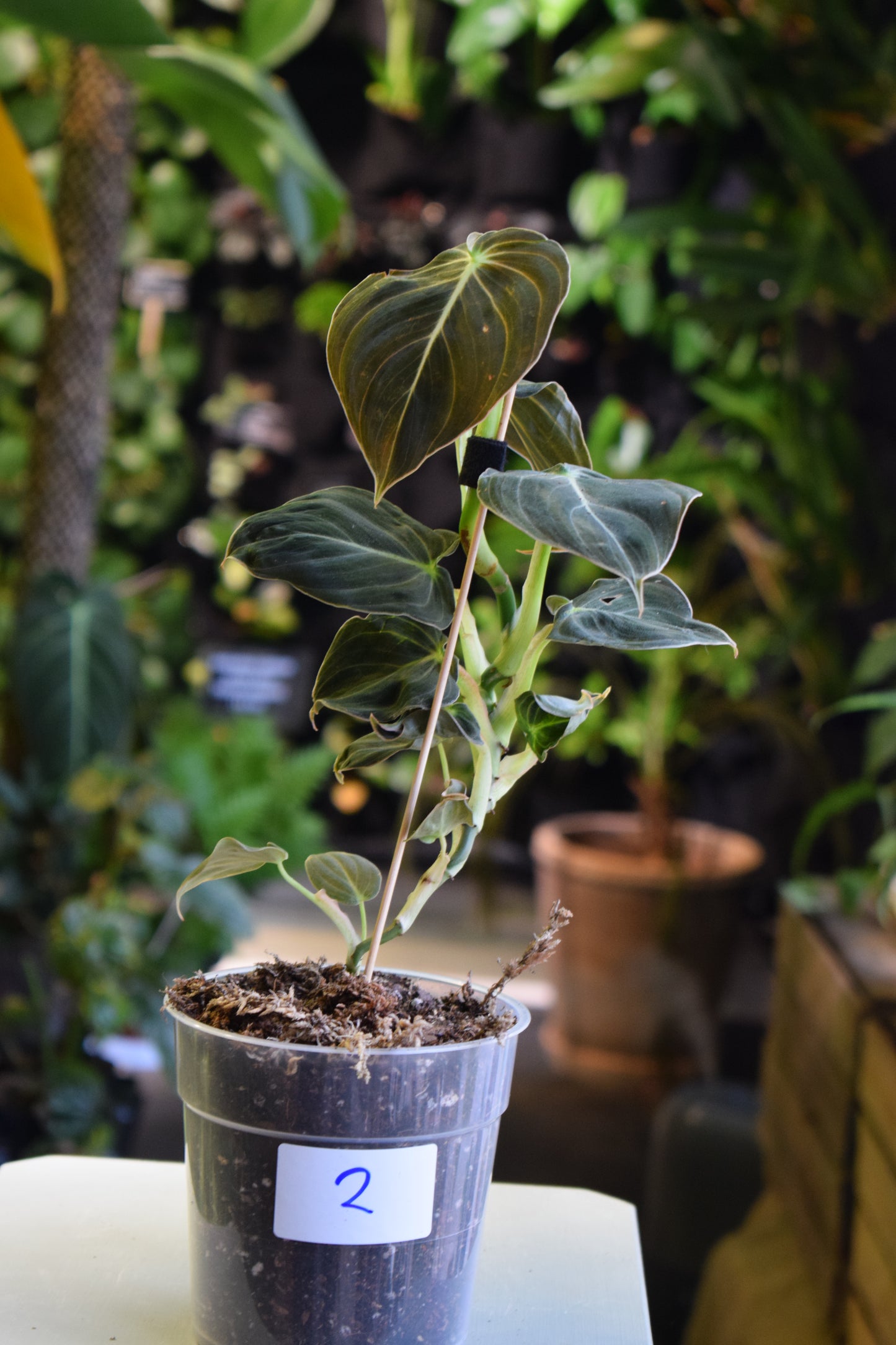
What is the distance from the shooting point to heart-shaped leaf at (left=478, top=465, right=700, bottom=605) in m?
0.47

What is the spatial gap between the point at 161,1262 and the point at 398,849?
0.92ft

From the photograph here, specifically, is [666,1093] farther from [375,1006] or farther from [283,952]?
[375,1006]

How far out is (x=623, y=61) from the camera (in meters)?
1.95

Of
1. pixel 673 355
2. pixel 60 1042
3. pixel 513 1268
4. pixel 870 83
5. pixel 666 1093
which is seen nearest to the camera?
pixel 513 1268

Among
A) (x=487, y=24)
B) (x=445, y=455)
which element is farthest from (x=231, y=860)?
(x=445, y=455)

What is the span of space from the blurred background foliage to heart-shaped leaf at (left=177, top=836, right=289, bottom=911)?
0.41m

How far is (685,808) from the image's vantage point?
9.89ft

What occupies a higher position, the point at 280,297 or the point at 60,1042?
A: the point at 280,297

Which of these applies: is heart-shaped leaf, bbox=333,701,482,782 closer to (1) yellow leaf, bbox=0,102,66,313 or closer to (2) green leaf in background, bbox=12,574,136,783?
(1) yellow leaf, bbox=0,102,66,313

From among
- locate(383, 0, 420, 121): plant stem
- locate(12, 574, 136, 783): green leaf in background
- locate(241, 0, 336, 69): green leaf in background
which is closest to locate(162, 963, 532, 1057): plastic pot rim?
locate(12, 574, 136, 783): green leaf in background

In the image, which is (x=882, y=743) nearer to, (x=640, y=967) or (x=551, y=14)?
(x=640, y=967)

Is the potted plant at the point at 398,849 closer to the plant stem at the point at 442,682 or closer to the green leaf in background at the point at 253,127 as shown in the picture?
the plant stem at the point at 442,682

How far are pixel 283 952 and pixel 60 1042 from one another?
2.56 feet

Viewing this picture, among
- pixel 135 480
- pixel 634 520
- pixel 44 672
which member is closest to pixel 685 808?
pixel 135 480
